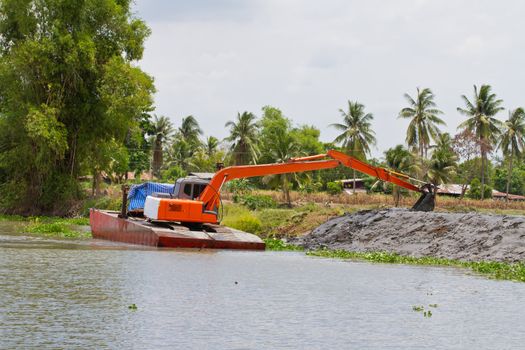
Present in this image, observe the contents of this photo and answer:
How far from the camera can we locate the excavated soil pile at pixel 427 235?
3039 cm

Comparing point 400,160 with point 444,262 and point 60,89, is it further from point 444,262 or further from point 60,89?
point 444,262

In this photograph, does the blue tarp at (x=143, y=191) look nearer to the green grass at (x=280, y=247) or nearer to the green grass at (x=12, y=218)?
the green grass at (x=12, y=218)

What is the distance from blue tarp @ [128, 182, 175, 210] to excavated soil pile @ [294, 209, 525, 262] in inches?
419

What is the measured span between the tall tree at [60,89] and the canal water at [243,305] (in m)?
30.9

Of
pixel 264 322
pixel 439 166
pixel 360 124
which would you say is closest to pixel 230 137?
pixel 360 124

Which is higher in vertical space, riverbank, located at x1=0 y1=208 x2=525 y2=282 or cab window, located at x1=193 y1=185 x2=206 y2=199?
cab window, located at x1=193 y1=185 x2=206 y2=199

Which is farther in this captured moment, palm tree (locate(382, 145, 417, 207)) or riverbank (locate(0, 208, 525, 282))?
palm tree (locate(382, 145, 417, 207))

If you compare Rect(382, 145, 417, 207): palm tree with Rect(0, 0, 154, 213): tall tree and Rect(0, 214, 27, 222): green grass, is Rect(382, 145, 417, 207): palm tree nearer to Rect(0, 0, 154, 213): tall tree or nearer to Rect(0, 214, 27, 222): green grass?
Rect(0, 0, 154, 213): tall tree

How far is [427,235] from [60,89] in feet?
111

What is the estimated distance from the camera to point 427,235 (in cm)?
3409

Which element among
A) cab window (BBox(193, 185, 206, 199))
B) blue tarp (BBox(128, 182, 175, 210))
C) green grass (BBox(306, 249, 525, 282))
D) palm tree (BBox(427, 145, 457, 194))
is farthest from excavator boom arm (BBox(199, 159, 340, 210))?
palm tree (BBox(427, 145, 457, 194))

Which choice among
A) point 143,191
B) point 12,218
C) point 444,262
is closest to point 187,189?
point 444,262

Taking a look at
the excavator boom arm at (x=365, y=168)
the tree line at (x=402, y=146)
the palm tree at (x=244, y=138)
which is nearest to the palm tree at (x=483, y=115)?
the tree line at (x=402, y=146)

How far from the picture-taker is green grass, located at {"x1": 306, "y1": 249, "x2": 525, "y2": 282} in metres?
24.7
